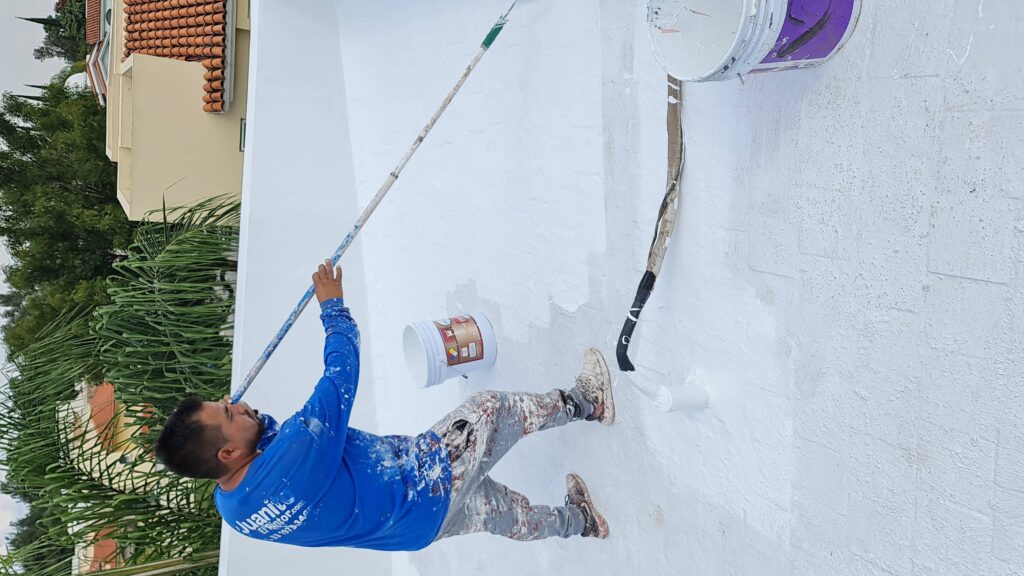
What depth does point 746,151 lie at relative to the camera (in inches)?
90.4

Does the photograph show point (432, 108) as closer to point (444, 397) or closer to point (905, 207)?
point (444, 397)

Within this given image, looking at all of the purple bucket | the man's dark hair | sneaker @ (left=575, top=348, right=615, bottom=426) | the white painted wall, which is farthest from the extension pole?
the purple bucket

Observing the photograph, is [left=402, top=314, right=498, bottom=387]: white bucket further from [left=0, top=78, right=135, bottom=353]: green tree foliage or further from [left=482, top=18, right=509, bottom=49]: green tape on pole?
[left=0, top=78, right=135, bottom=353]: green tree foliage

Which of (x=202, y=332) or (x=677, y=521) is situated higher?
(x=202, y=332)

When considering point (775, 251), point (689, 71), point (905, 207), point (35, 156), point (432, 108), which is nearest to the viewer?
point (905, 207)

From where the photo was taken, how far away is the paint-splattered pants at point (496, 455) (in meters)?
2.90

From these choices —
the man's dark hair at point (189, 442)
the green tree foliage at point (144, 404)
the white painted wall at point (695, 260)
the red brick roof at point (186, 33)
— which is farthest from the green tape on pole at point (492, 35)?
the red brick roof at point (186, 33)

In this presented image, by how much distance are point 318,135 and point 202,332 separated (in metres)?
1.37

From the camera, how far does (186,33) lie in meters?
8.11

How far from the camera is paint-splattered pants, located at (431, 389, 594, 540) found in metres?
2.90

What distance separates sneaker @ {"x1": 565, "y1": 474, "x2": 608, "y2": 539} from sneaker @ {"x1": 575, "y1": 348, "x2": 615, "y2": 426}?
1.16 feet

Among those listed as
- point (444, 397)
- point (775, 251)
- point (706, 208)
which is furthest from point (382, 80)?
point (775, 251)

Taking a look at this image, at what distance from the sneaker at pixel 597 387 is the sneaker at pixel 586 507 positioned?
1.16ft

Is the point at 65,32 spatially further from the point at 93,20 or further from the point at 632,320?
the point at 632,320
